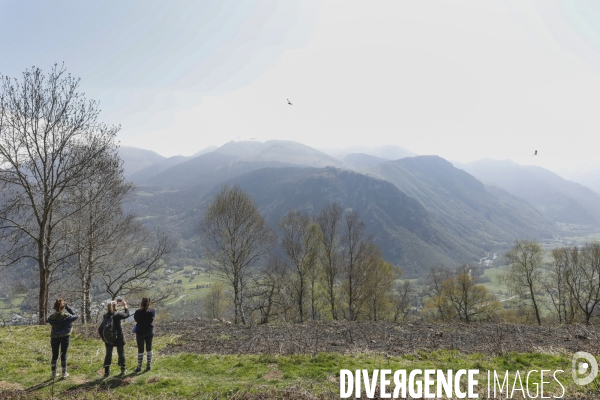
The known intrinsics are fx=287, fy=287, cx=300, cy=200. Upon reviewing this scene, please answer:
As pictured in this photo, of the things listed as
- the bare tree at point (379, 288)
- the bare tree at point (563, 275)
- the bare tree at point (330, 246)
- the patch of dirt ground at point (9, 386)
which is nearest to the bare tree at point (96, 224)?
the patch of dirt ground at point (9, 386)

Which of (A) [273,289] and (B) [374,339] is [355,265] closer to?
(A) [273,289]

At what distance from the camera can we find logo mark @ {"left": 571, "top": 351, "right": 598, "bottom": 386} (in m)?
10.0

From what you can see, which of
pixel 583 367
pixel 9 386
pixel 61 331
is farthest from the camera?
pixel 583 367

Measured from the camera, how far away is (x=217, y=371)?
10.9 meters

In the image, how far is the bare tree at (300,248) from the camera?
3309cm

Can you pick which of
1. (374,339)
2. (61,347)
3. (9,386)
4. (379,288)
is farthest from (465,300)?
(9,386)

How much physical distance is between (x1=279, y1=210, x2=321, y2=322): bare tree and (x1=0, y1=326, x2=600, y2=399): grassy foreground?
20.0 meters

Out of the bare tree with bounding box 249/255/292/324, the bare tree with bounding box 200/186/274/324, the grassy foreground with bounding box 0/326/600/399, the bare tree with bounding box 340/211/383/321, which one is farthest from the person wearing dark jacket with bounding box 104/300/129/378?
the bare tree with bounding box 340/211/383/321

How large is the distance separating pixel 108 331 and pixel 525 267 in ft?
165

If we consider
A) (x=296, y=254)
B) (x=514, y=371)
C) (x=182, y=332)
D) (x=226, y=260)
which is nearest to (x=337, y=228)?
(x=296, y=254)

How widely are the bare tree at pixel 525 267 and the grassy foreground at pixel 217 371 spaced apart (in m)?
35.4

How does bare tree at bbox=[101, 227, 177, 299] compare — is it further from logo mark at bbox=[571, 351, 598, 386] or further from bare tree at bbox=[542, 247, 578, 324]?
bare tree at bbox=[542, 247, 578, 324]

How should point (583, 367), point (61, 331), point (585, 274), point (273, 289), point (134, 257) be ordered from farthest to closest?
point (585, 274) → point (273, 289) → point (134, 257) → point (583, 367) → point (61, 331)

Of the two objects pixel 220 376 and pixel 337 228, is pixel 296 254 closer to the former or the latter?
pixel 337 228
